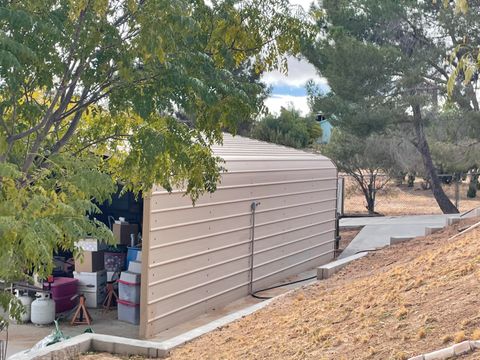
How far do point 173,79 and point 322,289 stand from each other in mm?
5296

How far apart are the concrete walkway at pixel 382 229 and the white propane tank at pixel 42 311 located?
7972mm

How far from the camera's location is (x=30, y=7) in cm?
474

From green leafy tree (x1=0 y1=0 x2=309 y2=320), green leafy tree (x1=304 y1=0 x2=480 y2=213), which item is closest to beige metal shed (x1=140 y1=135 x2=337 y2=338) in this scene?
green leafy tree (x1=0 y1=0 x2=309 y2=320)

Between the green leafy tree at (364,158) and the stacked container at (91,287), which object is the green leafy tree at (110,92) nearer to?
the stacked container at (91,287)

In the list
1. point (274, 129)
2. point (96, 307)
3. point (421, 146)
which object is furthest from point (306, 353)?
point (274, 129)

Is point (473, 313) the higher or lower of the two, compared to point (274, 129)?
lower

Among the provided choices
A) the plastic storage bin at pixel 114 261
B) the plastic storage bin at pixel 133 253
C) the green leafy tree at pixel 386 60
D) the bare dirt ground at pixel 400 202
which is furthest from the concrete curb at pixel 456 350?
the bare dirt ground at pixel 400 202

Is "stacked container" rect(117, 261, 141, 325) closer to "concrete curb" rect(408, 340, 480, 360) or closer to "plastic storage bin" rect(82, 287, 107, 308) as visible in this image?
"plastic storage bin" rect(82, 287, 107, 308)

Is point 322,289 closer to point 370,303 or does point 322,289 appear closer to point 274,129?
point 370,303

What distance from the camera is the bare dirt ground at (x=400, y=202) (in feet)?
96.2

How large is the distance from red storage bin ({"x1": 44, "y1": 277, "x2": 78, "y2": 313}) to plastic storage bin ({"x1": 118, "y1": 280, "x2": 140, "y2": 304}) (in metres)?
1.24

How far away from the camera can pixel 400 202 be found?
33.8 metres

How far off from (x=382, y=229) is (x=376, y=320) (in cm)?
1424

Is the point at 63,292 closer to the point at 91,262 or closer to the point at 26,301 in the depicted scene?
the point at 26,301
